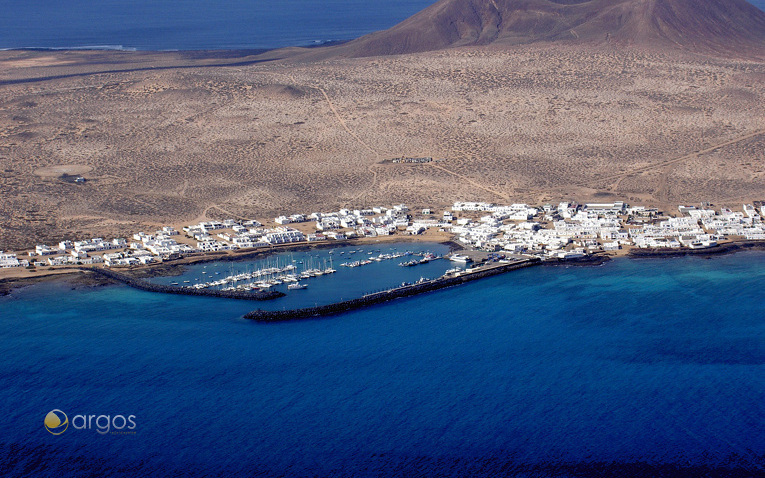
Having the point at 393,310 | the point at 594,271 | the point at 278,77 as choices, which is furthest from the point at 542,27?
the point at 393,310

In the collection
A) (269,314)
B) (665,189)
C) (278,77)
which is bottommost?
(269,314)

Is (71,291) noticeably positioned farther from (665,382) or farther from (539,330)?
(665,382)

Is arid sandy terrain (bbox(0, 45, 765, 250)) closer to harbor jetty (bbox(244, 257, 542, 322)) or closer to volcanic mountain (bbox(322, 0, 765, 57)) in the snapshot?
volcanic mountain (bbox(322, 0, 765, 57))

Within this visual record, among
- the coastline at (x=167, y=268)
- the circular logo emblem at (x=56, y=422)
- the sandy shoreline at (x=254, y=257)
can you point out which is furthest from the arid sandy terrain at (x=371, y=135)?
the circular logo emblem at (x=56, y=422)

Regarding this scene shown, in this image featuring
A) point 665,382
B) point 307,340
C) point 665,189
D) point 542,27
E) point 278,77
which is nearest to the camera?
point 665,382

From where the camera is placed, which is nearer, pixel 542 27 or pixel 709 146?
pixel 709 146

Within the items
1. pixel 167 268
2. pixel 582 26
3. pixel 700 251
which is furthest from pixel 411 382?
pixel 582 26

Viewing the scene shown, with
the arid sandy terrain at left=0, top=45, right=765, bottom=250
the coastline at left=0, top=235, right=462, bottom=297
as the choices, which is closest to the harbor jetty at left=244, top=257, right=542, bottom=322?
the coastline at left=0, top=235, right=462, bottom=297
